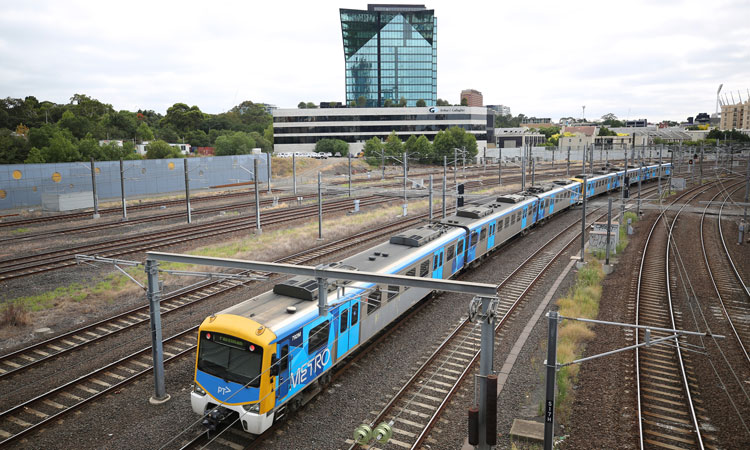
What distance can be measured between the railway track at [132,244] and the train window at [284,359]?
1890 centimetres

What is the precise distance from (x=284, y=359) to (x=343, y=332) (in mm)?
2683

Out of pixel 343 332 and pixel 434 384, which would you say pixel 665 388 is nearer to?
pixel 434 384

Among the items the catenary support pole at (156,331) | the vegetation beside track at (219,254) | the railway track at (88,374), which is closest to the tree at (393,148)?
the vegetation beside track at (219,254)

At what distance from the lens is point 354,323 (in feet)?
45.8

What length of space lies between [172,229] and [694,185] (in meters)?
66.9

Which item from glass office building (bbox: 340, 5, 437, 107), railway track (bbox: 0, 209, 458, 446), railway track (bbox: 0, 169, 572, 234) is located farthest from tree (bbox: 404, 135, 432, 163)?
railway track (bbox: 0, 209, 458, 446)

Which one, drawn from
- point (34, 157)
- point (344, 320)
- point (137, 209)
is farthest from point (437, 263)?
point (34, 157)

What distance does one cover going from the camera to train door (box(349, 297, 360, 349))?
1371 cm

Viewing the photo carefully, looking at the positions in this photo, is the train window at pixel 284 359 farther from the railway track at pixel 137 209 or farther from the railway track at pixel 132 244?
the railway track at pixel 137 209

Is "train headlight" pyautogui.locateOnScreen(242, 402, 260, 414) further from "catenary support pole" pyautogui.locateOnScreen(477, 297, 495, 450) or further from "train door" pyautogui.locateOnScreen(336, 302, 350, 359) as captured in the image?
"catenary support pole" pyautogui.locateOnScreen(477, 297, 495, 450)

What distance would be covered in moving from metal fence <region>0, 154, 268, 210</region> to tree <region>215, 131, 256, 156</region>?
18154 millimetres

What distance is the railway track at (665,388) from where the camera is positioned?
37.8 feet

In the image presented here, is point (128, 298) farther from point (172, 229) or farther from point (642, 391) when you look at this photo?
point (642, 391)

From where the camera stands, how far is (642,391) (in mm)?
13648
